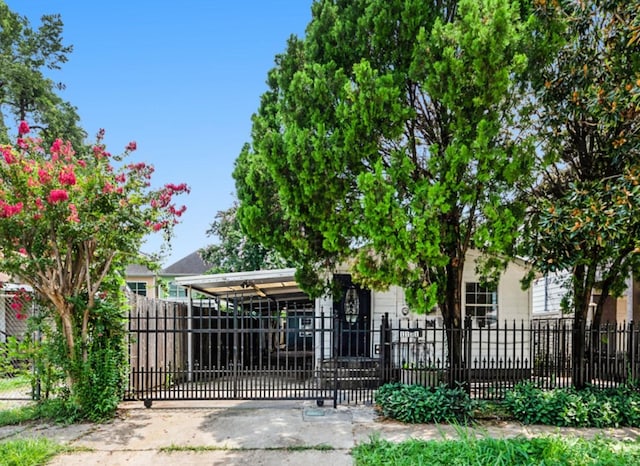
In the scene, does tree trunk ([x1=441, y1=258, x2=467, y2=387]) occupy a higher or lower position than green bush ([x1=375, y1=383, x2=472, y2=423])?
higher

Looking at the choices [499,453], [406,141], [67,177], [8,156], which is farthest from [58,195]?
[499,453]

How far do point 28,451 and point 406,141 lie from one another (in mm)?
6424

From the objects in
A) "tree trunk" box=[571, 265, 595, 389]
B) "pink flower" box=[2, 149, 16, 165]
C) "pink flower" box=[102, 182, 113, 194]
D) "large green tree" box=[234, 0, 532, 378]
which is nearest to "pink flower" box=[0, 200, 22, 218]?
"pink flower" box=[2, 149, 16, 165]

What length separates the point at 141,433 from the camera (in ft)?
20.5

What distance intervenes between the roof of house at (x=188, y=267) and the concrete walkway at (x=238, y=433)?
24.2 m

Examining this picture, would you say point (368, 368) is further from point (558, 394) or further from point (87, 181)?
point (87, 181)

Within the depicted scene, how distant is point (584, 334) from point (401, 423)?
3599 mm

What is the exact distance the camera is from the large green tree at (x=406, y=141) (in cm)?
617

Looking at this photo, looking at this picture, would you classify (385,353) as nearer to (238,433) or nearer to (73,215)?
(238,433)

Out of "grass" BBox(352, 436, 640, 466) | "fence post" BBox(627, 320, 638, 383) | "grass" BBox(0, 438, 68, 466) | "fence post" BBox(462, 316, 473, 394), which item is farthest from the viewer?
"fence post" BBox(627, 320, 638, 383)

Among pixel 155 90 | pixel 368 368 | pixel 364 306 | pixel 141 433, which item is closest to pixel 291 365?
pixel 364 306

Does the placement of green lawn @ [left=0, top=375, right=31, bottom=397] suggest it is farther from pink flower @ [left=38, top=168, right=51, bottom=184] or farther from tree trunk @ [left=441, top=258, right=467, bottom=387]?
tree trunk @ [left=441, top=258, right=467, bottom=387]

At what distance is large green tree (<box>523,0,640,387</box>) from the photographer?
5914 mm

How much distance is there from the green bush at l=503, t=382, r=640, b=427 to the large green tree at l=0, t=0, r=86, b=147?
18.0 meters
